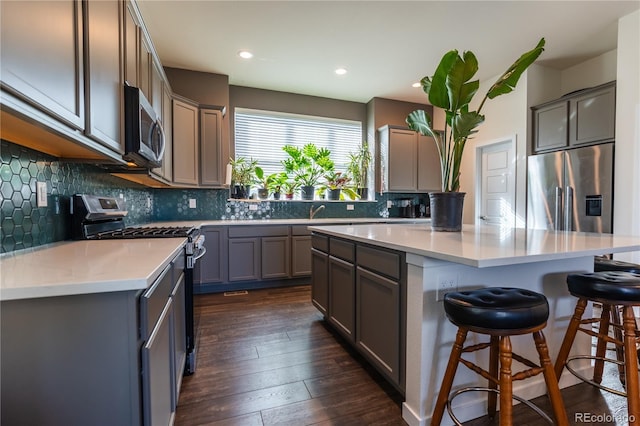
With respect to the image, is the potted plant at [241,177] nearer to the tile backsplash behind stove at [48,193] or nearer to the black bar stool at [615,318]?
the tile backsplash behind stove at [48,193]

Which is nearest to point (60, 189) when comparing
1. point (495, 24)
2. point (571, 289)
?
point (571, 289)

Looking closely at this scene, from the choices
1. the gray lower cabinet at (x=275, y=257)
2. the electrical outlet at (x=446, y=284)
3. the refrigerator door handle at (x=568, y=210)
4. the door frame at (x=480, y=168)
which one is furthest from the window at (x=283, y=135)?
the electrical outlet at (x=446, y=284)

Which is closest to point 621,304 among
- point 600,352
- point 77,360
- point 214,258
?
point 600,352

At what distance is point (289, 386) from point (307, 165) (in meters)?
3.40

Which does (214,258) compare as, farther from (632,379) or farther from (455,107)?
(632,379)

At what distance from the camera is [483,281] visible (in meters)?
1.51

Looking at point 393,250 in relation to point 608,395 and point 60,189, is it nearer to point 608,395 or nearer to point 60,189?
point 608,395

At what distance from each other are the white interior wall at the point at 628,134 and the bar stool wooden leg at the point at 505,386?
2.81 m

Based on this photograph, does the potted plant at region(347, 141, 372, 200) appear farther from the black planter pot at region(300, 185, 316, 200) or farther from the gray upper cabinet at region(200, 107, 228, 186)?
the gray upper cabinet at region(200, 107, 228, 186)

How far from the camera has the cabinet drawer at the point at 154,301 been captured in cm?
93

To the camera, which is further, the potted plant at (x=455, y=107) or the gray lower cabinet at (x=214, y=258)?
the gray lower cabinet at (x=214, y=258)

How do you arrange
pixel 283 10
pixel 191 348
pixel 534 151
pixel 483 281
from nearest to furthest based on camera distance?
pixel 483 281 → pixel 191 348 → pixel 283 10 → pixel 534 151

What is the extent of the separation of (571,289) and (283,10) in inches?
121

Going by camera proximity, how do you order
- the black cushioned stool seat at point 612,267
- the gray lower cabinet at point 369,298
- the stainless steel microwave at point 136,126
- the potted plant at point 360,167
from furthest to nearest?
the potted plant at point 360,167
the black cushioned stool seat at point 612,267
the stainless steel microwave at point 136,126
the gray lower cabinet at point 369,298
